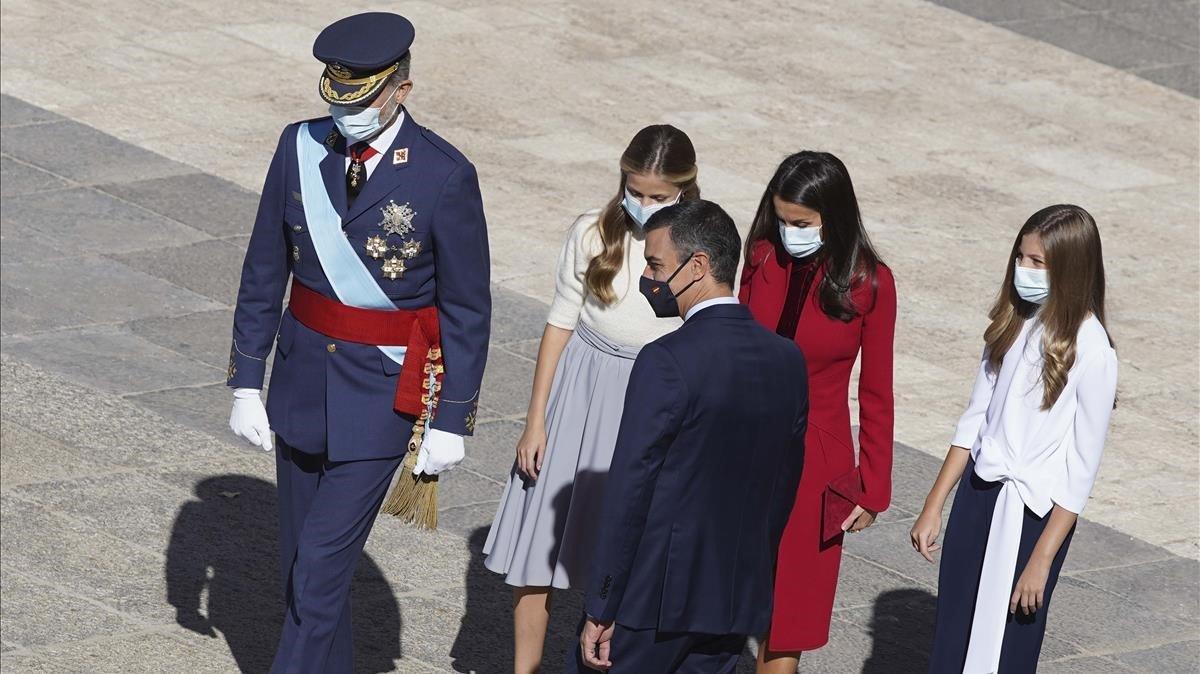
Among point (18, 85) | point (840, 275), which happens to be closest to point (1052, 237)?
point (840, 275)

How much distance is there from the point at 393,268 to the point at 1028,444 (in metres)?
1.82

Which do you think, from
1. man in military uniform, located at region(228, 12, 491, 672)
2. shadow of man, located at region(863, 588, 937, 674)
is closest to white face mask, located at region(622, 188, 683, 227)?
man in military uniform, located at region(228, 12, 491, 672)

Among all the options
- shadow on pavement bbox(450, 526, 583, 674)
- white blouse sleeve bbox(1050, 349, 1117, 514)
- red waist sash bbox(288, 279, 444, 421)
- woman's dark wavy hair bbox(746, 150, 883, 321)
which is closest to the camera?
white blouse sleeve bbox(1050, 349, 1117, 514)

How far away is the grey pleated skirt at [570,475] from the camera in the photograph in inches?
230

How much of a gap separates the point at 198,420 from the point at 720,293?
4.10 metres

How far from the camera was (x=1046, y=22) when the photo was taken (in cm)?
1725

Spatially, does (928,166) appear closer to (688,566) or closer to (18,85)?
(18,85)

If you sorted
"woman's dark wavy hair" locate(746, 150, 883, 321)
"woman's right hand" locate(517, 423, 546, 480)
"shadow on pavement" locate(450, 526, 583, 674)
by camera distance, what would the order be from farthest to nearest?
"shadow on pavement" locate(450, 526, 583, 674), "woman's right hand" locate(517, 423, 546, 480), "woman's dark wavy hair" locate(746, 150, 883, 321)

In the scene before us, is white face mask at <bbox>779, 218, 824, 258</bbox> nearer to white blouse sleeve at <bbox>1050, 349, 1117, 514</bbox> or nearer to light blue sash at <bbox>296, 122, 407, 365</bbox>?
white blouse sleeve at <bbox>1050, 349, 1117, 514</bbox>

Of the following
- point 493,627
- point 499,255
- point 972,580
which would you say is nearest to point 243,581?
point 493,627

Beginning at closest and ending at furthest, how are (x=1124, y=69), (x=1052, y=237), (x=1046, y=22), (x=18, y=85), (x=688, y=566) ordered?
(x=688, y=566) < (x=1052, y=237) < (x=18, y=85) < (x=1124, y=69) < (x=1046, y=22)

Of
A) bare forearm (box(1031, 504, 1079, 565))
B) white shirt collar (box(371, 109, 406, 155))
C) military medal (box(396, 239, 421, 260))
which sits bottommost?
bare forearm (box(1031, 504, 1079, 565))

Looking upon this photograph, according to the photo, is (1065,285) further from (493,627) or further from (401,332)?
(493,627)

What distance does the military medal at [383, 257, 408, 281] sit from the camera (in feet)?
18.1
